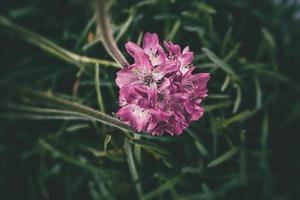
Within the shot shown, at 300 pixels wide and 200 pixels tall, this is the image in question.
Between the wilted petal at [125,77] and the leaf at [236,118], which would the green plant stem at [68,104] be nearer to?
the wilted petal at [125,77]

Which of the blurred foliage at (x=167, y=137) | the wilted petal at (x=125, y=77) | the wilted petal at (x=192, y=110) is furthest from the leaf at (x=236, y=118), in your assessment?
the wilted petal at (x=125, y=77)

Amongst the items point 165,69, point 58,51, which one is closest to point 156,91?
point 165,69

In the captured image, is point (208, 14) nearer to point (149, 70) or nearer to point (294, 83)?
point (294, 83)

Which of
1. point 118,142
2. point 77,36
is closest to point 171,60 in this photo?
point 118,142

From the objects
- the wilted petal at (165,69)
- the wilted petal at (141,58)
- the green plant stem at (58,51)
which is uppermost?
the green plant stem at (58,51)

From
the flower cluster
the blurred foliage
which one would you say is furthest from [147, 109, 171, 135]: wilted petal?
the blurred foliage
